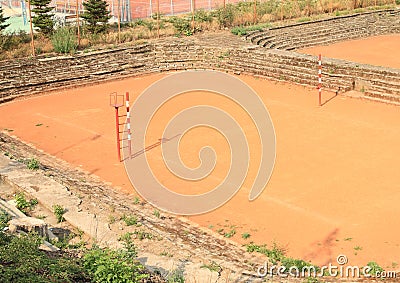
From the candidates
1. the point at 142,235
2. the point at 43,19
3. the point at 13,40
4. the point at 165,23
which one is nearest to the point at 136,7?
the point at 165,23

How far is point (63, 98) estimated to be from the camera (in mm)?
20953

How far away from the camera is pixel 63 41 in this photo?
2358 centimetres

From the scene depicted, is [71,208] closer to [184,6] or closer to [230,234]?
[230,234]

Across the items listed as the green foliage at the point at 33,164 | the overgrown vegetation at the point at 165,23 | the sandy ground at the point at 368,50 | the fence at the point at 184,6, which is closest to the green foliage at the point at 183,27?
the overgrown vegetation at the point at 165,23

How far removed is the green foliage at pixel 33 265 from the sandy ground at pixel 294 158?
146 inches

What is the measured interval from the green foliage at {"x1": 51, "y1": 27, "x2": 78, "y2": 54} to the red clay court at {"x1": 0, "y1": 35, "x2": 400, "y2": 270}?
2174 millimetres

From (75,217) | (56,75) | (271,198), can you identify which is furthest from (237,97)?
(75,217)

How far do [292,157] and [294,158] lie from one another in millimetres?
74

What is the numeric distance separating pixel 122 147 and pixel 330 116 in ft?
18.9

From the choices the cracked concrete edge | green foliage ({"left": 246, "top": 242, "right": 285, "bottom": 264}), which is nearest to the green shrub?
the cracked concrete edge

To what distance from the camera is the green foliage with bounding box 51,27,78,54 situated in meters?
23.5

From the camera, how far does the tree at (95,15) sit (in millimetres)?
26062

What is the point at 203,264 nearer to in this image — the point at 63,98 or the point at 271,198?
the point at 271,198

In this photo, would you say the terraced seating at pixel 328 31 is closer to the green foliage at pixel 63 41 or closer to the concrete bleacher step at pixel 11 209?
the green foliage at pixel 63 41
